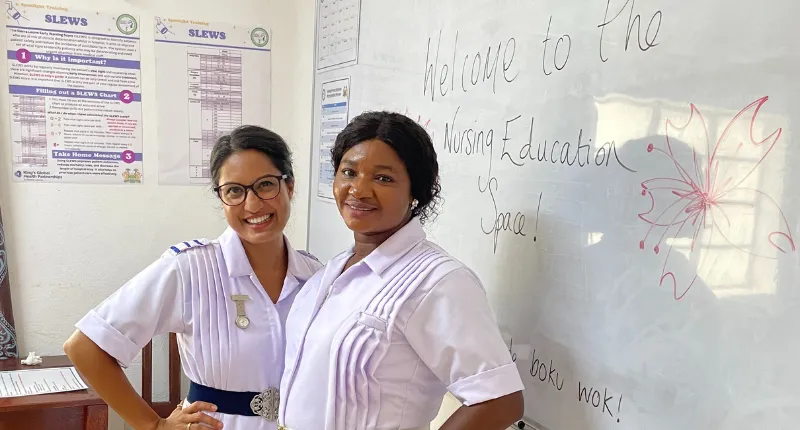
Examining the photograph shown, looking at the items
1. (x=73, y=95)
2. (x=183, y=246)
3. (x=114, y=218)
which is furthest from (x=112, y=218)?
(x=183, y=246)

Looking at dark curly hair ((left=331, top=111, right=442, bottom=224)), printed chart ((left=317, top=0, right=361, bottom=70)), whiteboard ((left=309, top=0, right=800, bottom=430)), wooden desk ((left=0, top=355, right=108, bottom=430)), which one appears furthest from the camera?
printed chart ((left=317, top=0, right=361, bottom=70))

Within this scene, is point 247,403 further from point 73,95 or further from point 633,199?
point 73,95

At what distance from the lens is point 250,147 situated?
1.36 m

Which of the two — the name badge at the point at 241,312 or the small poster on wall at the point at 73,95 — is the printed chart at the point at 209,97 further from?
the name badge at the point at 241,312

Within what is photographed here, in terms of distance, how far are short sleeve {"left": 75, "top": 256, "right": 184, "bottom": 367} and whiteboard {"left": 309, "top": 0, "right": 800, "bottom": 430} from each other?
0.68 meters

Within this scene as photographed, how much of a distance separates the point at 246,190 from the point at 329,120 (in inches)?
39.9

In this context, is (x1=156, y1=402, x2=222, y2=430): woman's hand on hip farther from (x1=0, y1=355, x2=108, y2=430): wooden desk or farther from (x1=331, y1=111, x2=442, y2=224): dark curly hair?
(x1=0, y1=355, x2=108, y2=430): wooden desk

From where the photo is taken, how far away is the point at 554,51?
116cm

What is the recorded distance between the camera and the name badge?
1.35 m

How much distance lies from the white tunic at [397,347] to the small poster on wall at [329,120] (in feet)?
3.62

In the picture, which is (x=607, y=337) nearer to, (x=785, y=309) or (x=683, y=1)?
(x=785, y=309)

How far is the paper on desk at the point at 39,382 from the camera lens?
2041 millimetres

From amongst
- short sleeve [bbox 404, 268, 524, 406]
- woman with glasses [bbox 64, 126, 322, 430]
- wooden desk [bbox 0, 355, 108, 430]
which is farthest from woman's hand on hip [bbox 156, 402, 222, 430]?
wooden desk [bbox 0, 355, 108, 430]

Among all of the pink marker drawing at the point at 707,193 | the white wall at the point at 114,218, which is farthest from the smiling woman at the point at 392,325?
the white wall at the point at 114,218
